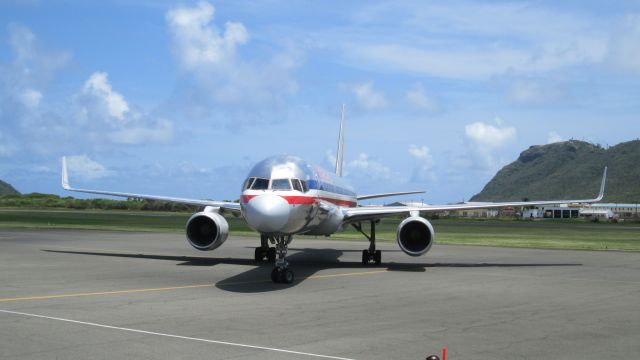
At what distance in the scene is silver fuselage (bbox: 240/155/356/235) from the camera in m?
18.1

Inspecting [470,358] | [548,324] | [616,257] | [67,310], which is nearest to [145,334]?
[67,310]

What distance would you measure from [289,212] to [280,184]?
3.62 feet

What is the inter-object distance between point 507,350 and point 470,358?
0.89 metres

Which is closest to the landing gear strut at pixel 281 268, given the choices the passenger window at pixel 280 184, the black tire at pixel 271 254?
the passenger window at pixel 280 184

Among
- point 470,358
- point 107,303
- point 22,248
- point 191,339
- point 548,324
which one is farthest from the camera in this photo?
point 22,248

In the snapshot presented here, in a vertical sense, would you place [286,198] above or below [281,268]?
above

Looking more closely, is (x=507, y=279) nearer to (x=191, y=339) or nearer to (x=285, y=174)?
(x=285, y=174)

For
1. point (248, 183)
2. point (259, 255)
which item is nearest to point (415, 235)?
point (259, 255)

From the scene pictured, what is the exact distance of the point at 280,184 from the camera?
1956cm

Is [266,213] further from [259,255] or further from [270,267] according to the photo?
[259,255]

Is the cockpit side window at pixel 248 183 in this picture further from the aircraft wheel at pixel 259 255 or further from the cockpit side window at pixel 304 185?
the aircraft wheel at pixel 259 255

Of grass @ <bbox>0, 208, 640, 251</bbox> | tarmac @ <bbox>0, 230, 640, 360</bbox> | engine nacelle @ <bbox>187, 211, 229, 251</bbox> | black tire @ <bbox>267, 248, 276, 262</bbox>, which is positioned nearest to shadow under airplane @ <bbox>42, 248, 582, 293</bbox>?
tarmac @ <bbox>0, 230, 640, 360</bbox>

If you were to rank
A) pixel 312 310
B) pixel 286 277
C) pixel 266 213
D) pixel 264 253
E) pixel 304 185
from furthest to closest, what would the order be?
pixel 264 253, pixel 304 185, pixel 286 277, pixel 266 213, pixel 312 310

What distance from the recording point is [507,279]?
21266 millimetres
